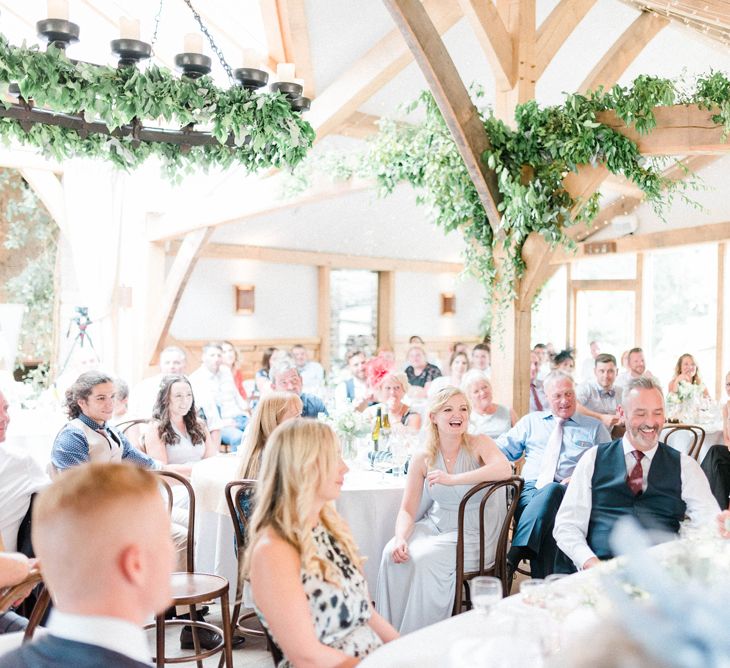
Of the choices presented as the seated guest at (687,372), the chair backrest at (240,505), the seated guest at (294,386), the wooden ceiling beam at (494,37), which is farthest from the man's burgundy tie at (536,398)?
the chair backrest at (240,505)

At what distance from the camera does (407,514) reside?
383 centimetres

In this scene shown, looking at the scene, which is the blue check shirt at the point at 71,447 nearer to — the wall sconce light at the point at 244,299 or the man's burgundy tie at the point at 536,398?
the man's burgundy tie at the point at 536,398

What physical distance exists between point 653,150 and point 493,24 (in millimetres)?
1387

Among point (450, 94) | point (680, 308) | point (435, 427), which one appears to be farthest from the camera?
point (680, 308)

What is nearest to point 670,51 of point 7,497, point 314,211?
point 314,211

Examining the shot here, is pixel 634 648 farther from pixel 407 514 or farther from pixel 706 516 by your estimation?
pixel 407 514

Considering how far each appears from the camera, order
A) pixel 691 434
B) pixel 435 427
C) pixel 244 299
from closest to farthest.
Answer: pixel 435 427 → pixel 691 434 → pixel 244 299

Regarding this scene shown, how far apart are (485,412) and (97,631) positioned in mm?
4479

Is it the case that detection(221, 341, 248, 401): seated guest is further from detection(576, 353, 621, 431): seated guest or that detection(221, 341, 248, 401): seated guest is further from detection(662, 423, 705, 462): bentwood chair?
detection(662, 423, 705, 462): bentwood chair

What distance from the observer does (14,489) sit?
3436 mm

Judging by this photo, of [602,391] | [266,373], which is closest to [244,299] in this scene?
[266,373]

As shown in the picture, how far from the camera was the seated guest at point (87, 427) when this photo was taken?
3.93 metres

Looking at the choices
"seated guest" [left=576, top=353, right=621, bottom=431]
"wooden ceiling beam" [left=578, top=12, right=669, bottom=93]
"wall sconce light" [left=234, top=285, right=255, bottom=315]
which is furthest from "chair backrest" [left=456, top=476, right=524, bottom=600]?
"wall sconce light" [left=234, top=285, right=255, bottom=315]

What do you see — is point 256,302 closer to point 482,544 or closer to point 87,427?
point 87,427
